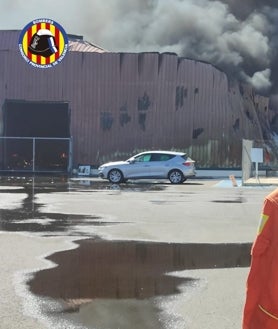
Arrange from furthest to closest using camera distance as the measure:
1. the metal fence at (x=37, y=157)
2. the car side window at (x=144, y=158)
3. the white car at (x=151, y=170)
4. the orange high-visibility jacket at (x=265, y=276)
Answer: the metal fence at (x=37, y=157), the car side window at (x=144, y=158), the white car at (x=151, y=170), the orange high-visibility jacket at (x=265, y=276)

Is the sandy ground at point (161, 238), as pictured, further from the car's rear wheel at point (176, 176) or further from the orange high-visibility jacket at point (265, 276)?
the car's rear wheel at point (176, 176)

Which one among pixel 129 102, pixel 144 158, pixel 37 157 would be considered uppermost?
pixel 129 102

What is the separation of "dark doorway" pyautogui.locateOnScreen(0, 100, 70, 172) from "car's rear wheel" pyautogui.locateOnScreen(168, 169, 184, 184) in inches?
384

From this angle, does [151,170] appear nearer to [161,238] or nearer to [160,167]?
[160,167]

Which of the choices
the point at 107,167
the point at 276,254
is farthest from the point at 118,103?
the point at 276,254

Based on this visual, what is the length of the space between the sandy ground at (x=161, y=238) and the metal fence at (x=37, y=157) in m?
16.2

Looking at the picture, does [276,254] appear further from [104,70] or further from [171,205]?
[104,70]

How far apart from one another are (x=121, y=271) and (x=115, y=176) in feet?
56.2

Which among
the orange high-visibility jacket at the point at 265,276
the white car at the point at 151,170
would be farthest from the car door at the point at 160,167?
the orange high-visibility jacket at the point at 265,276

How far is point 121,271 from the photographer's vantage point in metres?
6.45

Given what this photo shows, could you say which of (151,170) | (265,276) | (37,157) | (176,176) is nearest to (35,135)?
(37,157)

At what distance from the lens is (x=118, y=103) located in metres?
32.6

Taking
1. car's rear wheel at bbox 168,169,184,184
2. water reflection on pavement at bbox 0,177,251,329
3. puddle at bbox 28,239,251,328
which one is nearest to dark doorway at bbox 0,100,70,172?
car's rear wheel at bbox 168,169,184,184

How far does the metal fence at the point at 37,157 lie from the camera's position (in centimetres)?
3266
